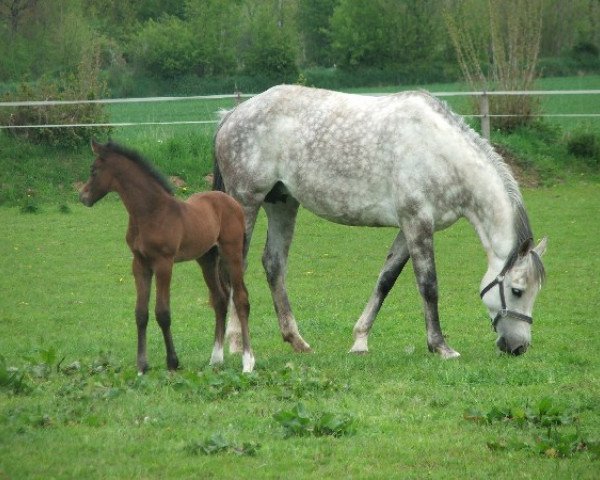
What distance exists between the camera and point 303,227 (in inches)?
705

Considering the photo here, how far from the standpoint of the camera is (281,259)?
32.5ft

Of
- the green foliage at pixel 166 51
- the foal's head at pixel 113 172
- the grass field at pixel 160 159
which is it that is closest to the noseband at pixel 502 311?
the foal's head at pixel 113 172

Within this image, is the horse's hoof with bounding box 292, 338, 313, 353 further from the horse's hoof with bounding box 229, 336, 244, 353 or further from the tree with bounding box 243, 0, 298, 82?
the tree with bounding box 243, 0, 298, 82

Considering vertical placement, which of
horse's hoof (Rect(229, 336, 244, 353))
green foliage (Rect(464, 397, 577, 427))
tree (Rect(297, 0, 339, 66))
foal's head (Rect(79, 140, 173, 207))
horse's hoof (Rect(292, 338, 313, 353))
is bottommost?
tree (Rect(297, 0, 339, 66))

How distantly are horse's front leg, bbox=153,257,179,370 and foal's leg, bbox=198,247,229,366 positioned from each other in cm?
43

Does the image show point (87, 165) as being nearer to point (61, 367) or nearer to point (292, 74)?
point (61, 367)

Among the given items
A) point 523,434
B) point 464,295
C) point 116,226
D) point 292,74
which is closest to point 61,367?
point 523,434

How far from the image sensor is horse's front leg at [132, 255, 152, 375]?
25.7 feet

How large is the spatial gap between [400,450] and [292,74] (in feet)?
130

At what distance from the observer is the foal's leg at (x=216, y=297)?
27.4ft

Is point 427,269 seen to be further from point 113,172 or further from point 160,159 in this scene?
point 160,159

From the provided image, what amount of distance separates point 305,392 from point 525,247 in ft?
7.74

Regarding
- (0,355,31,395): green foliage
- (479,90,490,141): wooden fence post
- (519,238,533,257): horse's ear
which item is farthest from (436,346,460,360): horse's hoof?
(479,90,490,141): wooden fence post

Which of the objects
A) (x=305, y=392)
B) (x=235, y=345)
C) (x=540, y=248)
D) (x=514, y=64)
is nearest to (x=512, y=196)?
(x=540, y=248)
